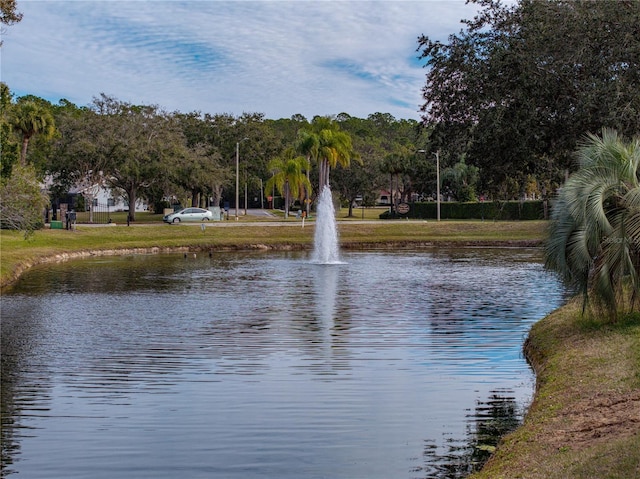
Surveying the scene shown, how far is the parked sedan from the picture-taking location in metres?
73.6

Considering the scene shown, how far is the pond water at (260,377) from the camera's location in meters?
10.6

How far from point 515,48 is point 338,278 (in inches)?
526

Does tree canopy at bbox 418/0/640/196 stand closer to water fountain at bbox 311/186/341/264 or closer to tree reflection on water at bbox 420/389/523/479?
tree reflection on water at bbox 420/389/523/479

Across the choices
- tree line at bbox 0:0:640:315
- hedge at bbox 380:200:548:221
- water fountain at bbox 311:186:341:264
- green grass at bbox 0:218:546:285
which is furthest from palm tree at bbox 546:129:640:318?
hedge at bbox 380:200:548:221

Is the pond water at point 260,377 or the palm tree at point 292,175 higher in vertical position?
the palm tree at point 292,175

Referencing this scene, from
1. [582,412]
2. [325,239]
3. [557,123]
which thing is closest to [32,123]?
[325,239]

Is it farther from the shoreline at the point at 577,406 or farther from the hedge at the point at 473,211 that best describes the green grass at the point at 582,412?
the hedge at the point at 473,211

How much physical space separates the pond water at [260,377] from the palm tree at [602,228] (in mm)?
2089

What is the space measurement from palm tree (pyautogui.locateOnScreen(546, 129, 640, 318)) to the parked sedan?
192 ft

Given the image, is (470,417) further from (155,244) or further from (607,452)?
(155,244)

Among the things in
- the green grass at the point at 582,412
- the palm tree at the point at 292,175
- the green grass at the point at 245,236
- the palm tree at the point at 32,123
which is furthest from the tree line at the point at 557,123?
the palm tree at the point at 292,175

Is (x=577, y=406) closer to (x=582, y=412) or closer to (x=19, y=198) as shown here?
(x=582, y=412)

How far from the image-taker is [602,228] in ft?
52.9

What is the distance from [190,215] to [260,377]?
6081 centimetres
